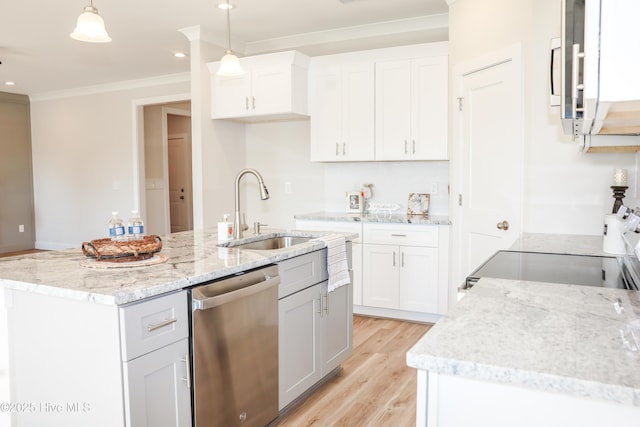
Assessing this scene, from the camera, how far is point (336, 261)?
8.93 feet

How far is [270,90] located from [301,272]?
2.44 metres

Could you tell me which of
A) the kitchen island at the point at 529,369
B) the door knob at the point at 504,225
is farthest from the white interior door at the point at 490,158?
the kitchen island at the point at 529,369

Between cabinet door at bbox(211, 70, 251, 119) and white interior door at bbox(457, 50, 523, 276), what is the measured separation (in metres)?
2.03

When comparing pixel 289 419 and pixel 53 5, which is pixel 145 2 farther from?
pixel 289 419

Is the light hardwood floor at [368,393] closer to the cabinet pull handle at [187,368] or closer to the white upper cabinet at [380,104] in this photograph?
the cabinet pull handle at [187,368]

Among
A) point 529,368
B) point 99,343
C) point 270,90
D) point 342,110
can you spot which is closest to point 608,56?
point 529,368

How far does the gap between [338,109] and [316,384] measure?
2531mm

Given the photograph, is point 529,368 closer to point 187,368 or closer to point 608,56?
point 608,56

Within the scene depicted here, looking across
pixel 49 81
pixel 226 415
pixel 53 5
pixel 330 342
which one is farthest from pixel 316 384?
pixel 49 81

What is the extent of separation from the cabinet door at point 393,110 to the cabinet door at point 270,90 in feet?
2.68

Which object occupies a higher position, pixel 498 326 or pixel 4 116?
pixel 4 116

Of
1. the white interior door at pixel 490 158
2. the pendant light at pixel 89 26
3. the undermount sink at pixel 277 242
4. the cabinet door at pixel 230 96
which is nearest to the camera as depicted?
the pendant light at pixel 89 26

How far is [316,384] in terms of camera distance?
2703 mm

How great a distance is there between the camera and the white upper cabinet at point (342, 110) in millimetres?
4211
